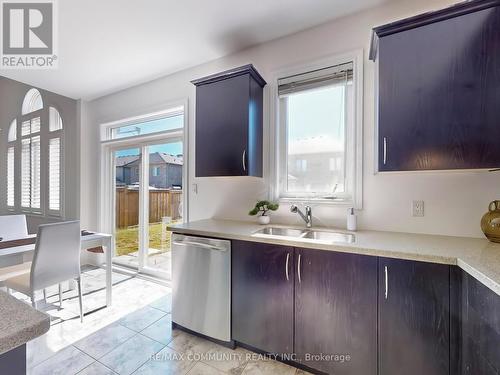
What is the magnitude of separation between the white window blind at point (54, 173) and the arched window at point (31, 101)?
0.96 metres

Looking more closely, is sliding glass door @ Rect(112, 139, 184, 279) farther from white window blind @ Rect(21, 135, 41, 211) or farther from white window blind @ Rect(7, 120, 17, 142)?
white window blind @ Rect(7, 120, 17, 142)

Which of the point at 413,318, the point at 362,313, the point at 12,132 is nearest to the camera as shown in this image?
the point at 413,318

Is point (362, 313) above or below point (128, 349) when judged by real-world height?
above

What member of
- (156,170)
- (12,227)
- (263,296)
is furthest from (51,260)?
(263,296)

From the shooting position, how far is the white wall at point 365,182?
5.26 ft

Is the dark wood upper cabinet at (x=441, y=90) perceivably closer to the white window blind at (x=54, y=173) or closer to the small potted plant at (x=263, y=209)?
the small potted plant at (x=263, y=209)

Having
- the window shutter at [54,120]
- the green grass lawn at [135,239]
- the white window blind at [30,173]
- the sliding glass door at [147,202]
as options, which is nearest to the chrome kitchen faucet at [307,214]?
the sliding glass door at [147,202]

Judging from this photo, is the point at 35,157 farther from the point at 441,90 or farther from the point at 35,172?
the point at 441,90

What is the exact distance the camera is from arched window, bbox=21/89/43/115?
4.22 m

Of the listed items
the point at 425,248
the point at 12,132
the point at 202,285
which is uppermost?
the point at 12,132

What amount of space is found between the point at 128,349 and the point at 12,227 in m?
1.97

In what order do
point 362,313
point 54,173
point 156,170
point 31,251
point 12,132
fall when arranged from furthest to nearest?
point 12,132 < point 54,173 < point 156,170 < point 31,251 < point 362,313

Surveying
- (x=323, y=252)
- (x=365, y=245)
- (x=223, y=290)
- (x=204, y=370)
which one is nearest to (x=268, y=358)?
(x=204, y=370)

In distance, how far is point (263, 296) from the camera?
1.65m
